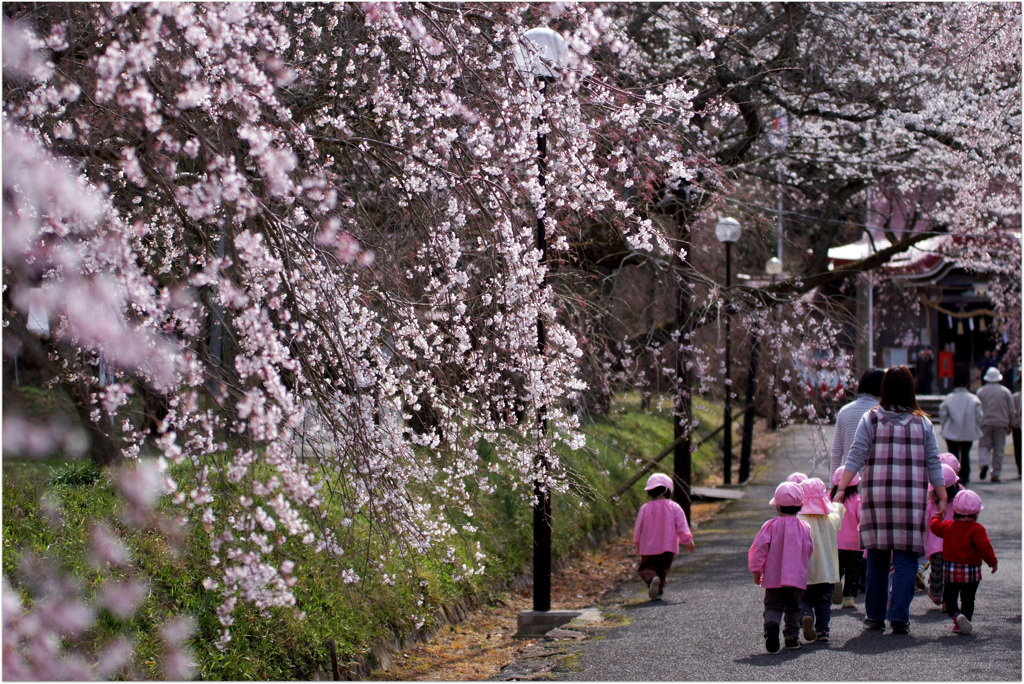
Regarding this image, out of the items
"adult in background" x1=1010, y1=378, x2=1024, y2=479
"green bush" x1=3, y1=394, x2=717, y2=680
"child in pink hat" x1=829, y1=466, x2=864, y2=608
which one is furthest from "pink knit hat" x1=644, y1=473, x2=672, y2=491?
"adult in background" x1=1010, y1=378, x2=1024, y2=479

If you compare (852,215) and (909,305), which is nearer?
(852,215)

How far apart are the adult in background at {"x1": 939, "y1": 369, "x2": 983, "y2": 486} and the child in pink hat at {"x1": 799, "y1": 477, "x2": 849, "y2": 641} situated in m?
8.72

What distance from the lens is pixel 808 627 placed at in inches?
253

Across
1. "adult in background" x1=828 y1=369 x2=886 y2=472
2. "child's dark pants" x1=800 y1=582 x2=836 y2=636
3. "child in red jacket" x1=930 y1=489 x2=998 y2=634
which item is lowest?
"child's dark pants" x1=800 y1=582 x2=836 y2=636

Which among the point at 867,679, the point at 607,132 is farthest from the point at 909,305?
the point at 867,679

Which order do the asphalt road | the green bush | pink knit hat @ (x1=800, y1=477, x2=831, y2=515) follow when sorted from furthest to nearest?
pink knit hat @ (x1=800, y1=477, x2=831, y2=515) < the asphalt road < the green bush

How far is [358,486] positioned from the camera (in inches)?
177

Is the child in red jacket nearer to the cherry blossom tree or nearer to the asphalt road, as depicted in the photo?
the asphalt road

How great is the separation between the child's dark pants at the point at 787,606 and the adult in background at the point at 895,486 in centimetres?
63

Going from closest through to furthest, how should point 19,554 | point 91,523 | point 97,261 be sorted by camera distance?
1. point 97,261
2. point 19,554
3. point 91,523

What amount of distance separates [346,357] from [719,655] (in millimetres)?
3410

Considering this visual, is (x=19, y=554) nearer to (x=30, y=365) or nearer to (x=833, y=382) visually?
(x=30, y=365)

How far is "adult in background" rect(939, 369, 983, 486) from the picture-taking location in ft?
48.0

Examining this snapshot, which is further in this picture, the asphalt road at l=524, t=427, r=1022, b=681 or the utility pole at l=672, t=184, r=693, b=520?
the utility pole at l=672, t=184, r=693, b=520
